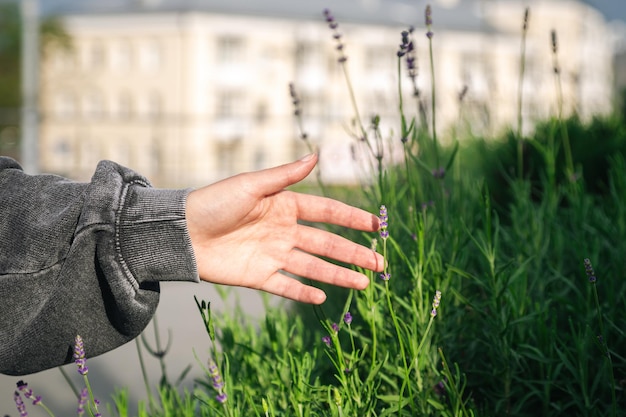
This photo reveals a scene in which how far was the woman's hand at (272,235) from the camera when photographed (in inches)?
70.8

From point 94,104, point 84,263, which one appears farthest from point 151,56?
point 84,263

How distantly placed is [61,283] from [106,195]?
0.23 meters

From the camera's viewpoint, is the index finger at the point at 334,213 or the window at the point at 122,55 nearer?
the index finger at the point at 334,213

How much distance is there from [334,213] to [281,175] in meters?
0.22

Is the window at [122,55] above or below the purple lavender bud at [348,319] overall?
below

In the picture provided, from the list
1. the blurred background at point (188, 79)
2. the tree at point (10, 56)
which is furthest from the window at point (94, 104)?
the tree at point (10, 56)

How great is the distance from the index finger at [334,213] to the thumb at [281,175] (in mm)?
174

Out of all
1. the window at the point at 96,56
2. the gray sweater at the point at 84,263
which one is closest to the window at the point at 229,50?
the window at the point at 96,56

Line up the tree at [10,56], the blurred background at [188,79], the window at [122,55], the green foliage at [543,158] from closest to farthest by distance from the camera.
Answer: the green foliage at [543,158], the tree at [10,56], the blurred background at [188,79], the window at [122,55]

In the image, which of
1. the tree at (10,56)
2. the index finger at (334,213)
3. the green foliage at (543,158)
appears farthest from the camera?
Result: the tree at (10,56)

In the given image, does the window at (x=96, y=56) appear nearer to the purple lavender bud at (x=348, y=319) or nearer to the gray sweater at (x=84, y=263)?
the gray sweater at (x=84, y=263)

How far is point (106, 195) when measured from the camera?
1.75 m

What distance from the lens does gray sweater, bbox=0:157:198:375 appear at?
1.73 m

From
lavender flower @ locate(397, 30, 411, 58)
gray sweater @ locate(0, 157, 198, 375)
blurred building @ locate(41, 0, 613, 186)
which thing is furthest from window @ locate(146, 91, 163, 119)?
gray sweater @ locate(0, 157, 198, 375)
